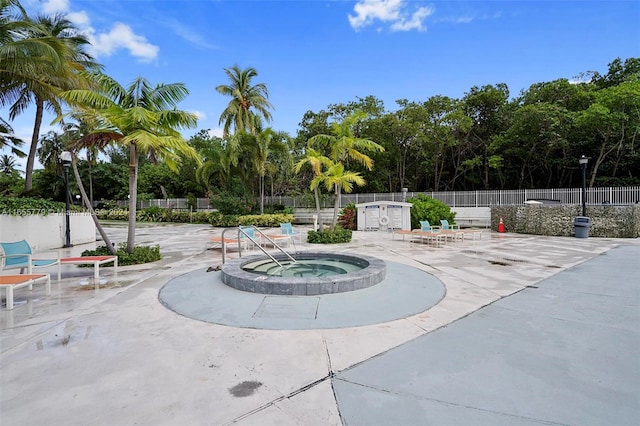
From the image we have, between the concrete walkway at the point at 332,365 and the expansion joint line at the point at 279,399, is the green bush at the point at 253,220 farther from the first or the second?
the expansion joint line at the point at 279,399

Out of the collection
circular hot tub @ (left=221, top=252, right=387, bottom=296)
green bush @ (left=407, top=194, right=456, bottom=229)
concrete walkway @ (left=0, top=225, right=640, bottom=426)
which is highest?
green bush @ (left=407, top=194, right=456, bottom=229)

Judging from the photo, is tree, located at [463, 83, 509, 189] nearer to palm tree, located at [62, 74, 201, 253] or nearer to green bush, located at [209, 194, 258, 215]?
green bush, located at [209, 194, 258, 215]

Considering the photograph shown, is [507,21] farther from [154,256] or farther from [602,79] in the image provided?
[602,79]

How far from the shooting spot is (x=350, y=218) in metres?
19.8

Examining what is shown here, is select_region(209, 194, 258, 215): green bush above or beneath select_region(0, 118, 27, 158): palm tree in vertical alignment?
beneath

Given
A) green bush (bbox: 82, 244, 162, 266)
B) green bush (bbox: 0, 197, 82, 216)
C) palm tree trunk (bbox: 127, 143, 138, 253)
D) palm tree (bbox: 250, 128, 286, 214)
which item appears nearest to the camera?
green bush (bbox: 82, 244, 162, 266)

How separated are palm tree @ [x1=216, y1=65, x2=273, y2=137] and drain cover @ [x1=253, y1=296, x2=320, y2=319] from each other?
2033cm

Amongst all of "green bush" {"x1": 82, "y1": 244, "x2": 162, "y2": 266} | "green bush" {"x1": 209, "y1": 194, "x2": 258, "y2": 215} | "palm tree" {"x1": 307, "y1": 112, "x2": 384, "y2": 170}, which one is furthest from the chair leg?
"green bush" {"x1": 209, "y1": 194, "x2": 258, "y2": 215}

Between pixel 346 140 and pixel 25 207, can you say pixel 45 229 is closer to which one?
pixel 25 207

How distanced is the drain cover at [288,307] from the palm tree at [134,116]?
5.40m

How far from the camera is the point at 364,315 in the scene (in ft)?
14.7

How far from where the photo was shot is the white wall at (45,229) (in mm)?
10680

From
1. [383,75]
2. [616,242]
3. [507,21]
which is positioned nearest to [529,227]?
[616,242]

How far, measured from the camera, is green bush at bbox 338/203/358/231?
19.7 meters
